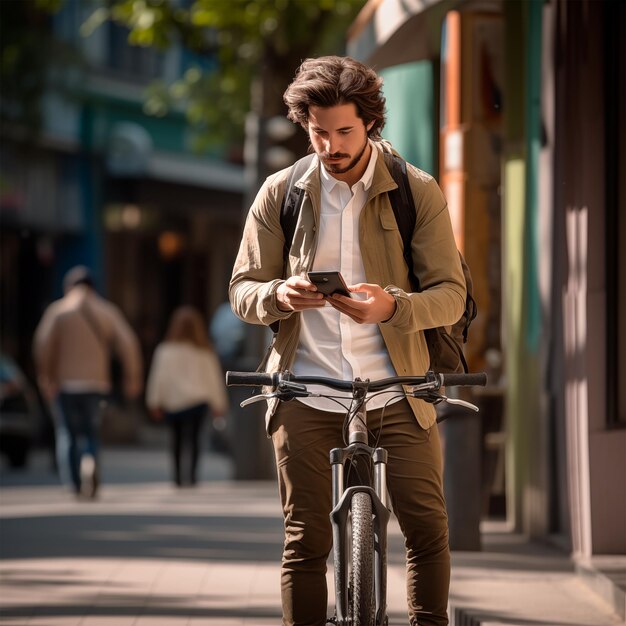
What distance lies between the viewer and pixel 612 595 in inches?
300

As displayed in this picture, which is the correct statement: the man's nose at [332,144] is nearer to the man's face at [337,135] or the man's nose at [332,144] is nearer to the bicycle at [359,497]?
the man's face at [337,135]

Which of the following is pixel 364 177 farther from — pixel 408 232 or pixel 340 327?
pixel 340 327

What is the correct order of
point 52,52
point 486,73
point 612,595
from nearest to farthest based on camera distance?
point 612,595 < point 486,73 < point 52,52

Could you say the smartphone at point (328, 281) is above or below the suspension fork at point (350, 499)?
above

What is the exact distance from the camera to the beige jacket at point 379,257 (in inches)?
217

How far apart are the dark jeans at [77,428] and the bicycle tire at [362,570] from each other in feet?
34.0

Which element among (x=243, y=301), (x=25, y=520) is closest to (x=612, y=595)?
(x=243, y=301)

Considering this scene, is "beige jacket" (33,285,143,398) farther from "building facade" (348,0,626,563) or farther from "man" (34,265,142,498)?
"building facade" (348,0,626,563)

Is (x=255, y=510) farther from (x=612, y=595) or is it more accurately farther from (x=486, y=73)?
(x=612, y=595)

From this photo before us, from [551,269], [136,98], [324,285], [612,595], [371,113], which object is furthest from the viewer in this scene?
[136,98]

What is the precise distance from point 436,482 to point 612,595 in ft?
7.56

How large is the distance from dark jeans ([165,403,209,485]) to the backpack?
11.4m

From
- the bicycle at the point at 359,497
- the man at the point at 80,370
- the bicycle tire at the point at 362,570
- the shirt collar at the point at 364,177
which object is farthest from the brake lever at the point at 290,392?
the man at the point at 80,370

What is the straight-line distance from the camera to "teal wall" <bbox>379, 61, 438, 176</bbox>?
1220 centimetres
